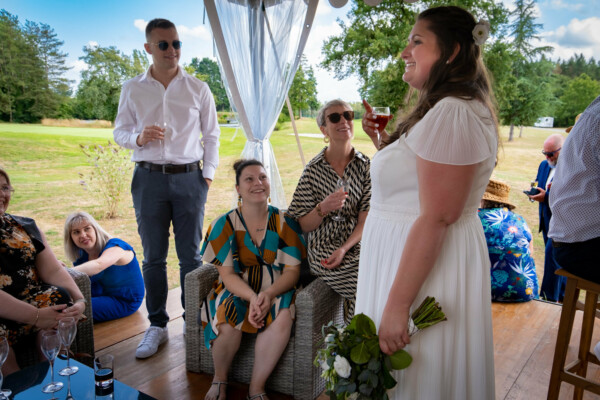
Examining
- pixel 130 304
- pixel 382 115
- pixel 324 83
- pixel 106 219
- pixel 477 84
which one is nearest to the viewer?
pixel 477 84

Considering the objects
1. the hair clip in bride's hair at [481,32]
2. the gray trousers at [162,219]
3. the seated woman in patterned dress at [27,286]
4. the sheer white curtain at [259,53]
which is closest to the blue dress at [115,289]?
the gray trousers at [162,219]

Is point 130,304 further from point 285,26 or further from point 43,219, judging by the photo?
point 43,219

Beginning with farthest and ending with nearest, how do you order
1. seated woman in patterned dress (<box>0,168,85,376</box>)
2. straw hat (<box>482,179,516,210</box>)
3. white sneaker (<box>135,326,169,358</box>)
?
straw hat (<box>482,179,516,210</box>), white sneaker (<box>135,326,169,358</box>), seated woman in patterned dress (<box>0,168,85,376</box>)

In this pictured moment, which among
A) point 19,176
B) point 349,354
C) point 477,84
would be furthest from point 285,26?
point 19,176

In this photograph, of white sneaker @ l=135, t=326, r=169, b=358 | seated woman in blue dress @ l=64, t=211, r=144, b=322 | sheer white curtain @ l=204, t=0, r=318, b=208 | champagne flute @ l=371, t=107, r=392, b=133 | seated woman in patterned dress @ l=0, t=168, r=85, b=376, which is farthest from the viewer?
sheer white curtain @ l=204, t=0, r=318, b=208

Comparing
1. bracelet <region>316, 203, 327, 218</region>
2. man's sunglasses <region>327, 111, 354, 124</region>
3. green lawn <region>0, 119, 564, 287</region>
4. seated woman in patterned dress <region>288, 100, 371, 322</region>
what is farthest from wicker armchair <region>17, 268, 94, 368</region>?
green lawn <region>0, 119, 564, 287</region>

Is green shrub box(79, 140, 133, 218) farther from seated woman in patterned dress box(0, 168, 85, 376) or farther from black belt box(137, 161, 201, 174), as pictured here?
seated woman in patterned dress box(0, 168, 85, 376)

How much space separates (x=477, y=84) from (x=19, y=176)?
17.0 ft

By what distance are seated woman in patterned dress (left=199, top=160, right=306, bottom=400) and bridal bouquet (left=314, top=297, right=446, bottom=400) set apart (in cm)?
97

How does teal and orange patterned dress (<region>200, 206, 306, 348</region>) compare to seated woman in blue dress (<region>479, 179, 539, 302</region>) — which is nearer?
teal and orange patterned dress (<region>200, 206, 306, 348</region>)

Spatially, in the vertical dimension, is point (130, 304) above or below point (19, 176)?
below

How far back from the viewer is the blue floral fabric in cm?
339

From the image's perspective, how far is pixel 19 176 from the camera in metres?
4.86

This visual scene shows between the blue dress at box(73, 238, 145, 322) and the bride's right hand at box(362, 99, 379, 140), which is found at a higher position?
the bride's right hand at box(362, 99, 379, 140)
